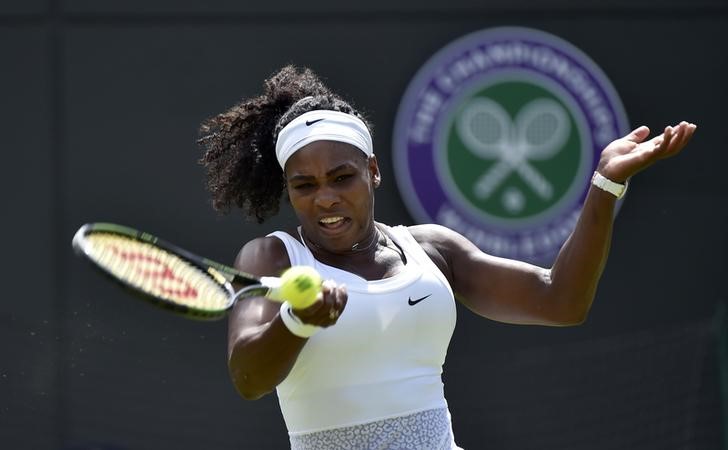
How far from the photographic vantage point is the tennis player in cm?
304

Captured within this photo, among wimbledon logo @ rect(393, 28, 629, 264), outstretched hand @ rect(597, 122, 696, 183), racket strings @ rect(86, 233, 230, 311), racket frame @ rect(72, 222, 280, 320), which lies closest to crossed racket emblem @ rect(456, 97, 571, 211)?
wimbledon logo @ rect(393, 28, 629, 264)

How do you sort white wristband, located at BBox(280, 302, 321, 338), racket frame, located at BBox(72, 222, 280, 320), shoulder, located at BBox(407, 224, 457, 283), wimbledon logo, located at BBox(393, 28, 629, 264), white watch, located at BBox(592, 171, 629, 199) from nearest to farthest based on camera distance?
racket frame, located at BBox(72, 222, 280, 320) < white wristband, located at BBox(280, 302, 321, 338) < white watch, located at BBox(592, 171, 629, 199) < shoulder, located at BBox(407, 224, 457, 283) < wimbledon logo, located at BBox(393, 28, 629, 264)

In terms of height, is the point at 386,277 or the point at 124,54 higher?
the point at 124,54

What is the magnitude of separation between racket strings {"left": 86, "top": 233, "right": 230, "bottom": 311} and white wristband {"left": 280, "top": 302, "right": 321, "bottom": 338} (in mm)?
123

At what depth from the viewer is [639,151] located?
124 inches

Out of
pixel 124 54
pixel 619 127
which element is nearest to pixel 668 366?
pixel 619 127

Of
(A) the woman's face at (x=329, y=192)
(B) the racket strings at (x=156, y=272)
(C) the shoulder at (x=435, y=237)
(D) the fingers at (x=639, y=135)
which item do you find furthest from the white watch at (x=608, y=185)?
(B) the racket strings at (x=156, y=272)

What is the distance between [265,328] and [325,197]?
1.44 feet

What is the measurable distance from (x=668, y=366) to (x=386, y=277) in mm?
2940

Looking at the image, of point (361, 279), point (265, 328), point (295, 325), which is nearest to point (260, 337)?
point (265, 328)

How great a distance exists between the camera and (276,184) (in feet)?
11.5

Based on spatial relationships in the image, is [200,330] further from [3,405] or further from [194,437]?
[3,405]

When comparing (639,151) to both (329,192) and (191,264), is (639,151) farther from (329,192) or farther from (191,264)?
(191,264)

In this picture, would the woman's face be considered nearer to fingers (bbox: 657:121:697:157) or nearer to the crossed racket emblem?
fingers (bbox: 657:121:697:157)
